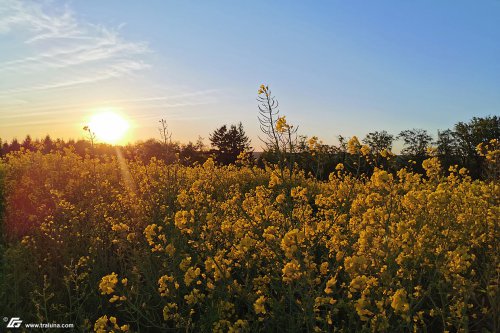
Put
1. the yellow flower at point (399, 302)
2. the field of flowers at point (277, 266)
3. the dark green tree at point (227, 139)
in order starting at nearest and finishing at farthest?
the yellow flower at point (399, 302) < the field of flowers at point (277, 266) < the dark green tree at point (227, 139)

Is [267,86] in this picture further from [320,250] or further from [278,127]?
[320,250]

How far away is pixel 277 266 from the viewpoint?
3.90m

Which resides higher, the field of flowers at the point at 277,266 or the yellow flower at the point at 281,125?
the yellow flower at the point at 281,125

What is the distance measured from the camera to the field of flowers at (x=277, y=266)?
3.44 m

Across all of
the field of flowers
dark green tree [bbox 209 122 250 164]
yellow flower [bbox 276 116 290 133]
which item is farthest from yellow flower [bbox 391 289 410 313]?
dark green tree [bbox 209 122 250 164]

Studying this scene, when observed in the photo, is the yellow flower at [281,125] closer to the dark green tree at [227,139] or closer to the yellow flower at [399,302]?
the yellow flower at [399,302]

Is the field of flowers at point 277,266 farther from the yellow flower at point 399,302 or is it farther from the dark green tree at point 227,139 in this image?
the dark green tree at point 227,139

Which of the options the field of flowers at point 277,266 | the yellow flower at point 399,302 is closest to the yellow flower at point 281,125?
the field of flowers at point 277,266

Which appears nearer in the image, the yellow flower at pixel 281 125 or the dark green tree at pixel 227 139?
the yellow flower at pixel 281 125

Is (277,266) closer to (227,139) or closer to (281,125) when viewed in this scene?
(281,125)

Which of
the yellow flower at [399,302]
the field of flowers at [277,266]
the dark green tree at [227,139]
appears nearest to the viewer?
the yellow flower at [399,302]

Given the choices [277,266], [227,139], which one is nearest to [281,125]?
[277,266]

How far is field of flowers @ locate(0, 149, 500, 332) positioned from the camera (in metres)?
3.44

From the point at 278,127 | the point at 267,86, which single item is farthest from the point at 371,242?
the point at 267,86
